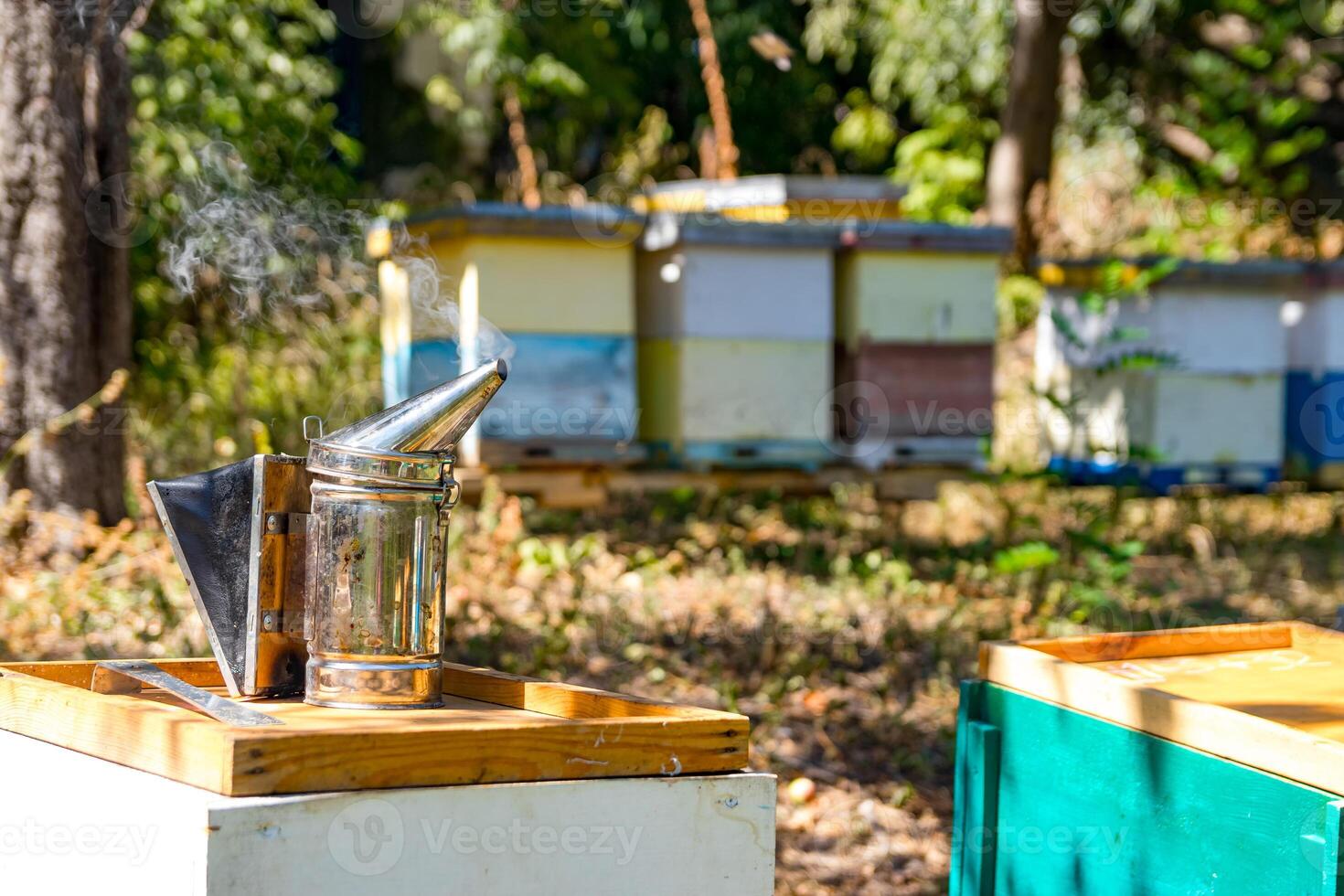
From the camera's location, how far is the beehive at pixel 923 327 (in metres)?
5.50

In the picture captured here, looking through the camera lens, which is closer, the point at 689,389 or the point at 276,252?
the point at 276,252

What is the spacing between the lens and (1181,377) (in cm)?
637

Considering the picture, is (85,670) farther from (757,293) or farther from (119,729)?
(757,293)

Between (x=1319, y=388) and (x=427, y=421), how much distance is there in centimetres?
612

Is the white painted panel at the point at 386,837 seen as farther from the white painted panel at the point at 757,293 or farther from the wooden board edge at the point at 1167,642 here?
the white painted panel at the point at 757,293

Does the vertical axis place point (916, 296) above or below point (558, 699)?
above

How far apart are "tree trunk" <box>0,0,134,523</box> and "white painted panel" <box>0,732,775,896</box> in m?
3.15

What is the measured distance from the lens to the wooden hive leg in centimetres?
213

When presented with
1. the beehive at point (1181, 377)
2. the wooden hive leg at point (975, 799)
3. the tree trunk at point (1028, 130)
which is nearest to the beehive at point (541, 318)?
the beehive at point (1181, 377)

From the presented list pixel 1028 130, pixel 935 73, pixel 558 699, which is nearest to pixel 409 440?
pixel 558 699

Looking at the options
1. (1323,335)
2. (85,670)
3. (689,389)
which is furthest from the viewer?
(1323,335)

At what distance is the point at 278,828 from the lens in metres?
1.26

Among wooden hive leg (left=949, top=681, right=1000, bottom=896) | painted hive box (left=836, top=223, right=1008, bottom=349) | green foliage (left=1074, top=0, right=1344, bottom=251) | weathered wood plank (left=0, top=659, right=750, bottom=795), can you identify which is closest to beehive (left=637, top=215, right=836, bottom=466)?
painted hive box (left=836, top=223, right=1008, bottom=349)

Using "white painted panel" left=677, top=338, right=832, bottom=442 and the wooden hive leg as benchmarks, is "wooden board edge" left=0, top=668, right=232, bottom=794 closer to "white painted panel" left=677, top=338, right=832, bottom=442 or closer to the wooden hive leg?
the wooden hive leg
